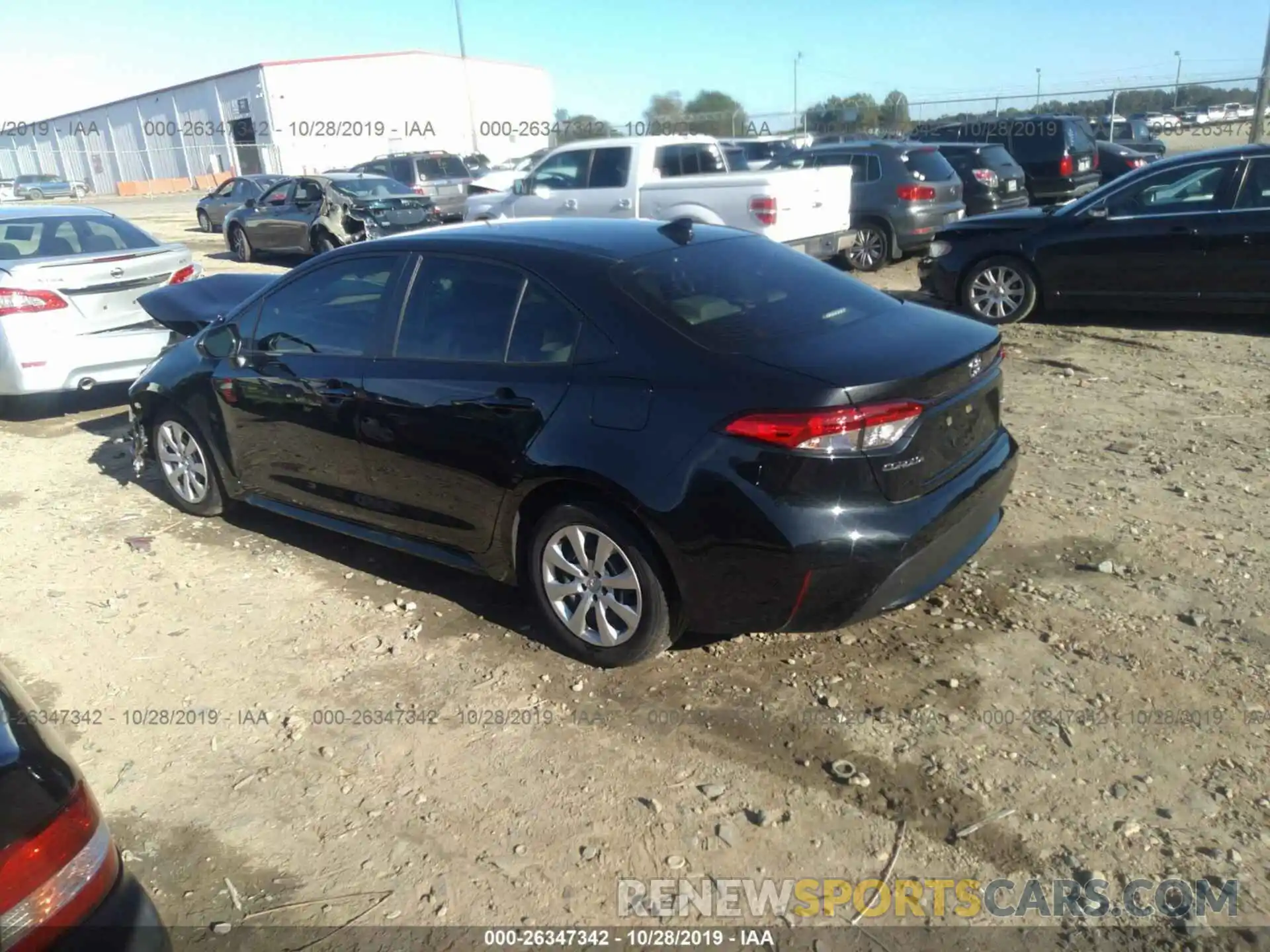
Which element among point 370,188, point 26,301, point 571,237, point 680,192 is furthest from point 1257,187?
point 370,188

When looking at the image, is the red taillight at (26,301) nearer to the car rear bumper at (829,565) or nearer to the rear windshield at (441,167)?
the car rear bumper at (829,565)

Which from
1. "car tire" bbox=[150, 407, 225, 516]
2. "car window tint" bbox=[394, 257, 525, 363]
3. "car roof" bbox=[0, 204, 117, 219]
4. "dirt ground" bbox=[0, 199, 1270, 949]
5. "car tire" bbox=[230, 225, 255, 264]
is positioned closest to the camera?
"dirt ground" bbox=[0, 199, 1270, 949]

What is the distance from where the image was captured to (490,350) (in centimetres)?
398

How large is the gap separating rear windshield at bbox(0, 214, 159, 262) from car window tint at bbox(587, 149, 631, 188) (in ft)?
19.0

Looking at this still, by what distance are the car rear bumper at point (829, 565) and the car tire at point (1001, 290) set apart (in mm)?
6308

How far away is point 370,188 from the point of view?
17.0 m

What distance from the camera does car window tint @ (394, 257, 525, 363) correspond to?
13.1ft

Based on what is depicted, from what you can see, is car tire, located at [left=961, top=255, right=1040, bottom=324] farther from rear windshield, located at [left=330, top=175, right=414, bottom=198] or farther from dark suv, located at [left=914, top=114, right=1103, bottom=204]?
rear windshield, located at [left=330, top=175, right=414, bottom=198]

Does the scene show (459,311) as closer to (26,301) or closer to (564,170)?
(26,301)

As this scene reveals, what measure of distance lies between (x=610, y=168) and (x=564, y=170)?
2.40 feet

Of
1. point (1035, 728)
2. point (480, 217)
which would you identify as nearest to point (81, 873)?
point (1035, 728)

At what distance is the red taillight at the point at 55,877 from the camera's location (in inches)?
69.3

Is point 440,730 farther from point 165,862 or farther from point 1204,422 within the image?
point 1204,422

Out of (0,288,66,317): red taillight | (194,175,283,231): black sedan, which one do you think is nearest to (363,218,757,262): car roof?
(0,288,66,317): red taillight
